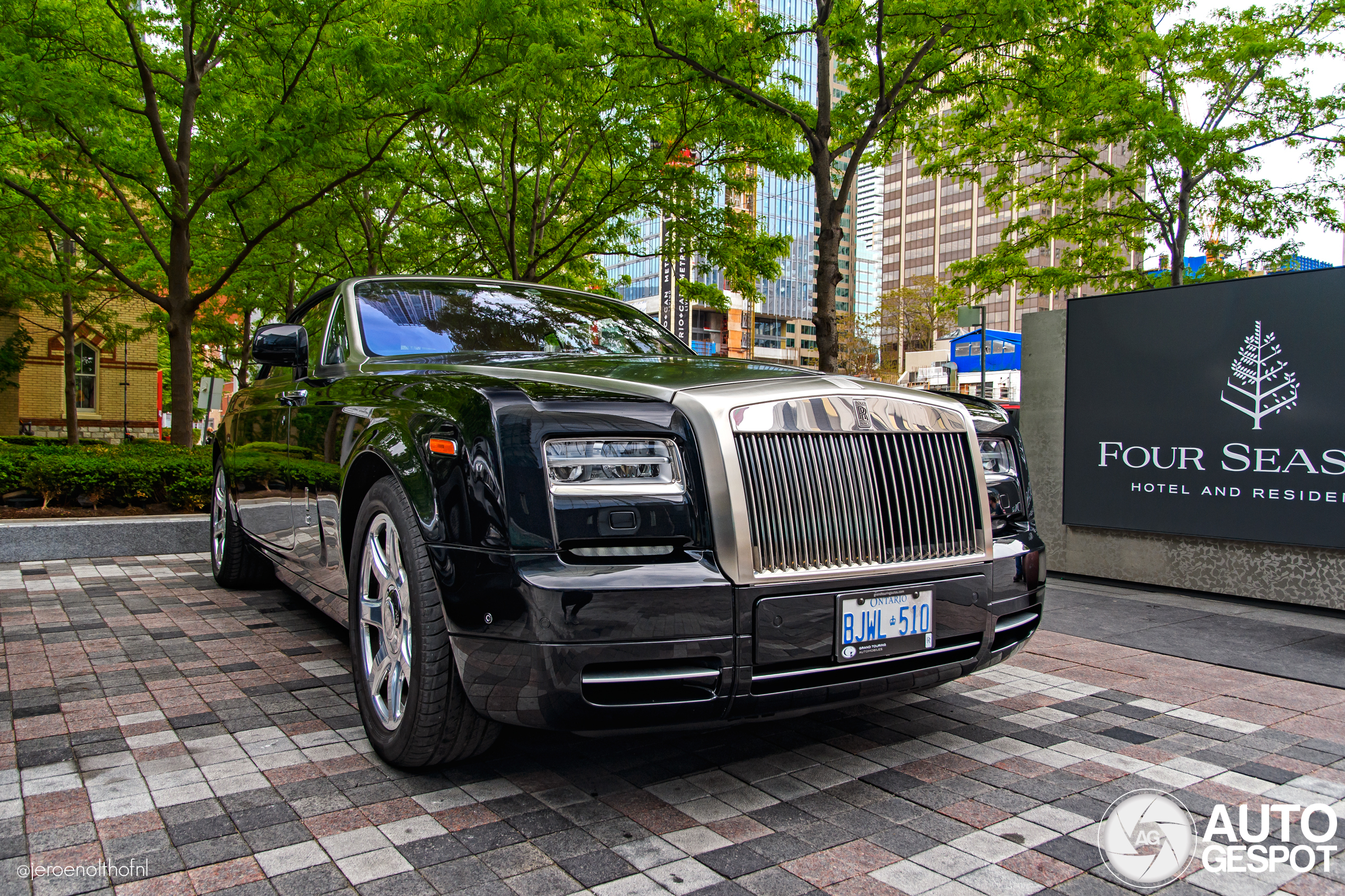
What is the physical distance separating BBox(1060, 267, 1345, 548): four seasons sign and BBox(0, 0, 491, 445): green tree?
7521mm

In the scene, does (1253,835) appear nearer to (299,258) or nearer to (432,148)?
(432,148)

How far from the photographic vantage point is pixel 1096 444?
6598 mm

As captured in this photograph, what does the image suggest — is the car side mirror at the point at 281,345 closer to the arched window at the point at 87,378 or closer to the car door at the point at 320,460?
the car door at the point at 320,460

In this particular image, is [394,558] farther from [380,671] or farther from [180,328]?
[180,328]

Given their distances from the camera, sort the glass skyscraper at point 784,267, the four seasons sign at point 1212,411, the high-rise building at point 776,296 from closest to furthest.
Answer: the four seasons sign at point 1212,411, the glass skyscraper at point 784,267, the high-rise building at point 776,296

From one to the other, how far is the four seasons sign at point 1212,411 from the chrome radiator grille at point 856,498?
157 inches

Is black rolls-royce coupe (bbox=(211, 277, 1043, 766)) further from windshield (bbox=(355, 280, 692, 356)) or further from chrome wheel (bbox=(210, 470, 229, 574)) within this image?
chrome wheel (bbox=(210, 470, 229, 574))

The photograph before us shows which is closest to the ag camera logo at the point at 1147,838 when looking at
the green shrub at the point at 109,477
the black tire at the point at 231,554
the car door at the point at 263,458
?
the car door at the point at 263,458

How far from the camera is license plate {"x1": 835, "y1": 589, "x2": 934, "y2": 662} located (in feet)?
8.07

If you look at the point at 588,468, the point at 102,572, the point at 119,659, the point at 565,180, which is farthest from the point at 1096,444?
the point at 565,180

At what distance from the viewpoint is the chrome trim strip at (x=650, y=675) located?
88.3 inches

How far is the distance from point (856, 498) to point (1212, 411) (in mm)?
4601
